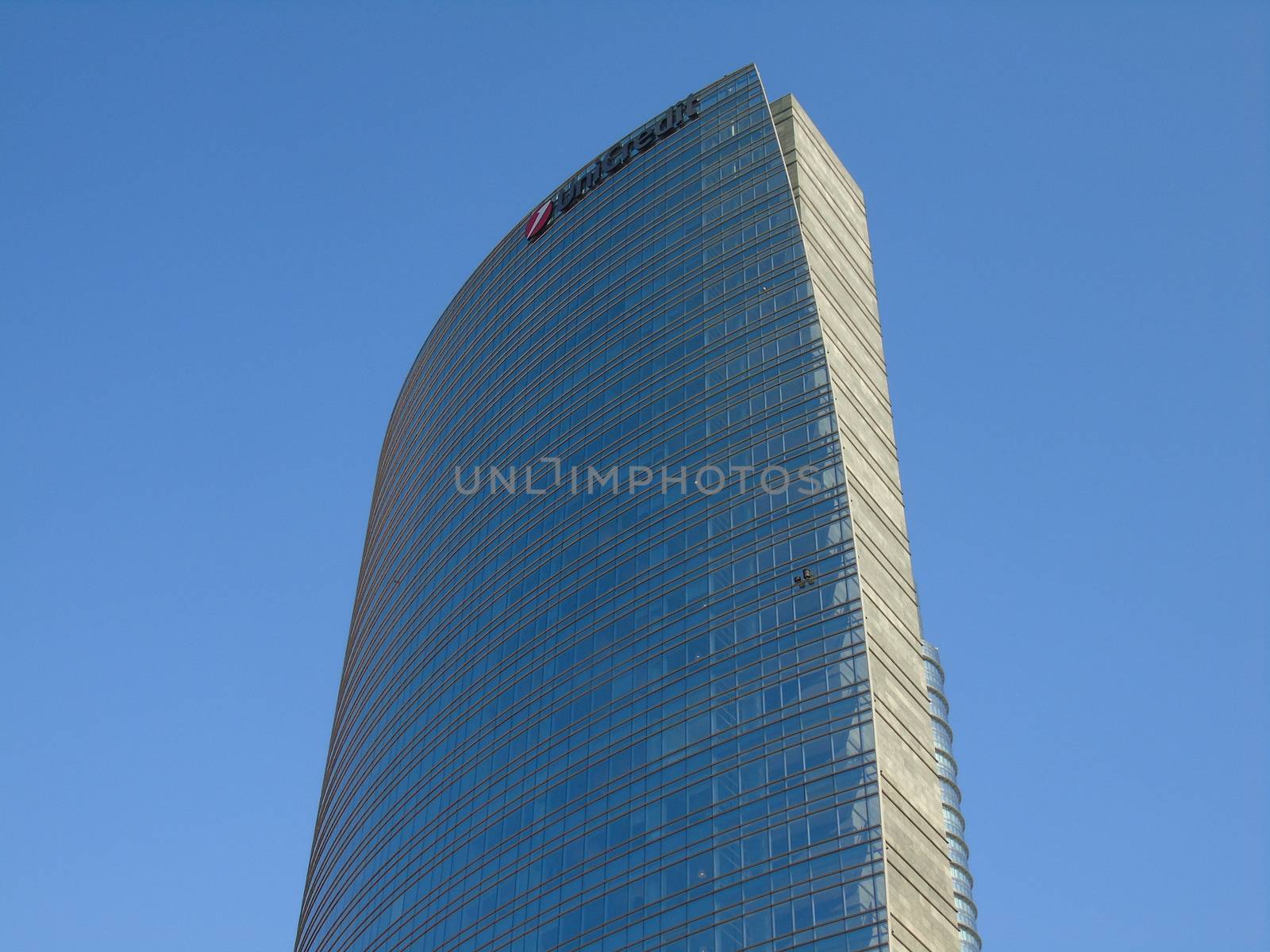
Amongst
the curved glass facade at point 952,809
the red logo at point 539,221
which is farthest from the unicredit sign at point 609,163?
the curved glass facade at point 952,809

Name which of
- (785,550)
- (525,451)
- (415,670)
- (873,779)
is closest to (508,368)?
(525,451)

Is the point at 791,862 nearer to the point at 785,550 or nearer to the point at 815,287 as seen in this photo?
the point at 785,550

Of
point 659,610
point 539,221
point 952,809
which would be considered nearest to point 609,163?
point 539,221

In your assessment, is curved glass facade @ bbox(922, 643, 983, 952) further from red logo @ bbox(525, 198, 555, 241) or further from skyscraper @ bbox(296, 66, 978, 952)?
red logo @ bbox(525, 198, 555, 241)

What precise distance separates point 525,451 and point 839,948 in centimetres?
5207

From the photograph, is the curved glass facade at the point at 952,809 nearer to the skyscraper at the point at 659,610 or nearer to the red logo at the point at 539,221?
the skyscraper at the point at 659,610

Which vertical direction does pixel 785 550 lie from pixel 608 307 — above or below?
Answer: below

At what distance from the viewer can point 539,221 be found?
12600 cm

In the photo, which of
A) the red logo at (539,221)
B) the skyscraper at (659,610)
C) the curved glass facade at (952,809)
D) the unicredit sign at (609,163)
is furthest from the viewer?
the red logo at (539,221)

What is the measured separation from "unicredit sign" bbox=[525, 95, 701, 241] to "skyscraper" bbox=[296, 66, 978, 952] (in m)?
0.29

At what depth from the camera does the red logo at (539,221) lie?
125250mm

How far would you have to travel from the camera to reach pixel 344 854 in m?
112

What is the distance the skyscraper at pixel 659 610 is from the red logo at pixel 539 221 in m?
0.31

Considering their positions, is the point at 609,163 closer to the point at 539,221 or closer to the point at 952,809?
the point at 539,221
